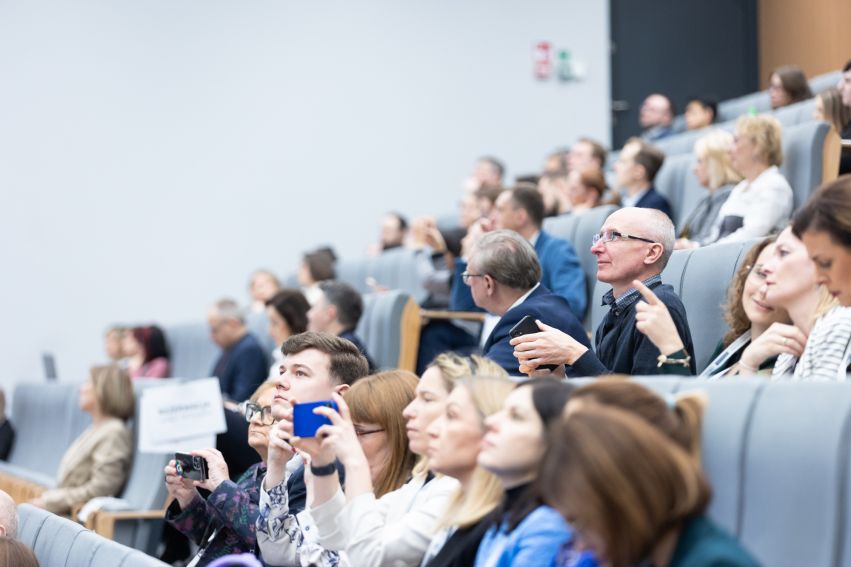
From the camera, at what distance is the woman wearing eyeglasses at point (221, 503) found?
2754 mm

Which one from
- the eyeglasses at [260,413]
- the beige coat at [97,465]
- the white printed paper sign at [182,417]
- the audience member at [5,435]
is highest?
the eyeglasses at [260,413]

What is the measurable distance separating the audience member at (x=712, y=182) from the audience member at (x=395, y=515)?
2811mm

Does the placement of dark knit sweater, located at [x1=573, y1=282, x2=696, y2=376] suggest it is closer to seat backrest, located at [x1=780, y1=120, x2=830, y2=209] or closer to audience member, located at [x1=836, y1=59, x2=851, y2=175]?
audience member, located at [x1=836, y1=59, x2=851, y2=175]

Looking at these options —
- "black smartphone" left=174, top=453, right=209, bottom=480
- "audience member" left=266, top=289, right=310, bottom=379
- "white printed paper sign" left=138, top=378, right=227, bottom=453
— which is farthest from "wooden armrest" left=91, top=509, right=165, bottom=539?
"black smartphone" left=174, top=453, right=209, bottom=480

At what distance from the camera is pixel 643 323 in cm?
255

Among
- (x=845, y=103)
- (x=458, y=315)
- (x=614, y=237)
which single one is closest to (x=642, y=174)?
(x=845, y=103)

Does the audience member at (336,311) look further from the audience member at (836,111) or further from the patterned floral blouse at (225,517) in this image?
the audience member at (836,111)

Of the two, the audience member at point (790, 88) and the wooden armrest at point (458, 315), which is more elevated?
the audience member at point (790, 88)

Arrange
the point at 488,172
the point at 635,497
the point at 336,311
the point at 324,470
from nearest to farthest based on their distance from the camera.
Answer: the point at 635,497 < the point at 324,470 < the point at 336,311 < the point at 488,172

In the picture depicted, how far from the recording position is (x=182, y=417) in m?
4.20

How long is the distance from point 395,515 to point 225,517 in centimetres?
54

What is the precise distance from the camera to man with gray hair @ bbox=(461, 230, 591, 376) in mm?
3332

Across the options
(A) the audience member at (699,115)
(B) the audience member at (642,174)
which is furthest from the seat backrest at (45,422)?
(A) the audience member at (699,115)

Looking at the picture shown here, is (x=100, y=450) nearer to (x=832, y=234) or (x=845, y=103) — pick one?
(x=845, y=103)
